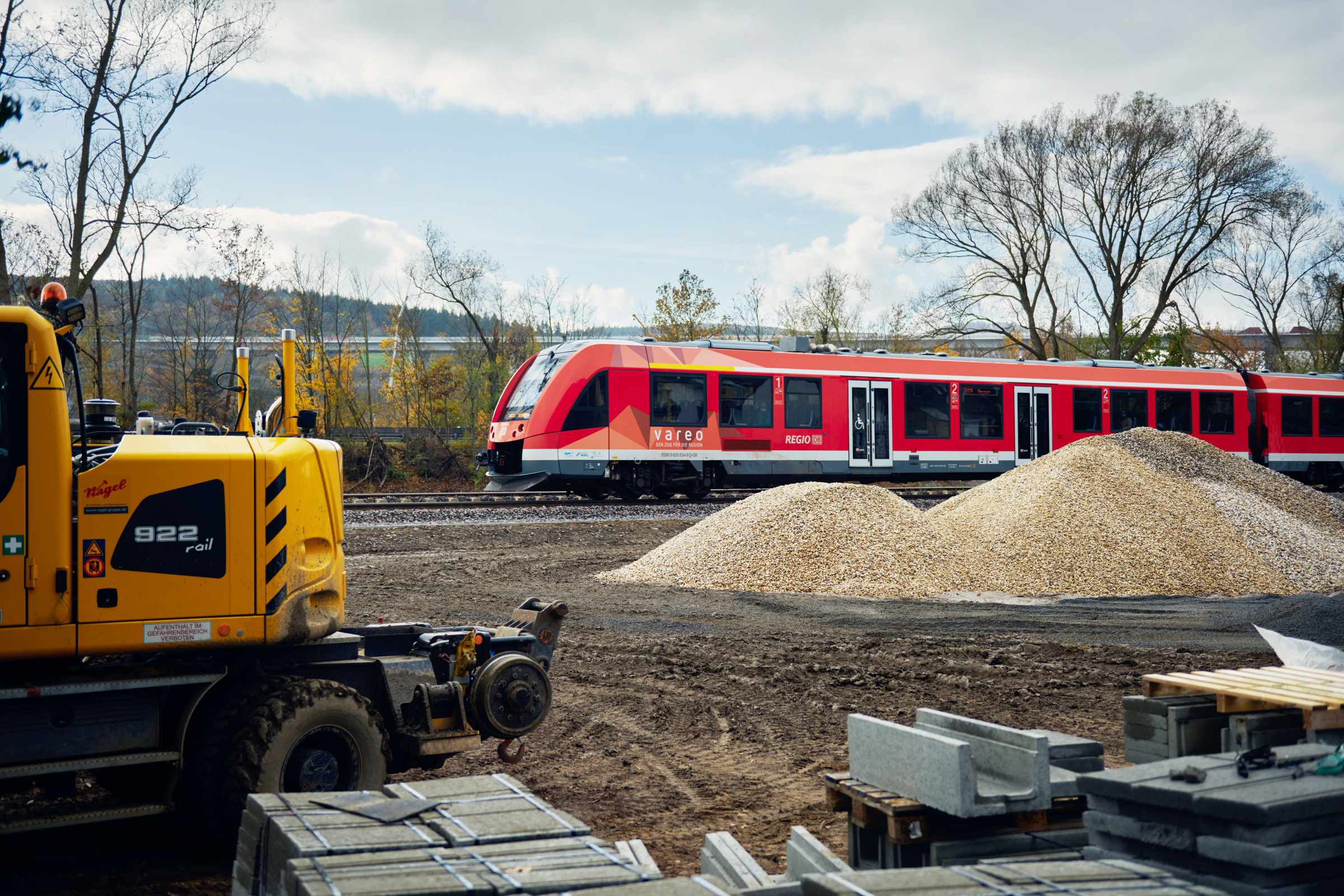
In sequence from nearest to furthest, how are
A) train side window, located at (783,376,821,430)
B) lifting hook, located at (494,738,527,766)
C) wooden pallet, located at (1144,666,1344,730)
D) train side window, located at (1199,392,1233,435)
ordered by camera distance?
wooden pallet, located at (1144,666,1344,730) → lifting hook, located at (494,738,527,766) → train side window, located at (783,376,821,430) → train side window, located at (1199,392,1233,435)

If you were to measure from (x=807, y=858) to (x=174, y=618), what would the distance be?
310cm

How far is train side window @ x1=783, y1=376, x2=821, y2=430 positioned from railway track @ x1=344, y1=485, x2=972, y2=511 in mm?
1862

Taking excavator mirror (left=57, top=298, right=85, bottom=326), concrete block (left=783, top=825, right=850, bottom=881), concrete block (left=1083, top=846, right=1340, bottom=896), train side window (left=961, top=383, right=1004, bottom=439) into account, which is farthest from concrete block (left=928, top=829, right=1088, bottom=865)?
train side window (left=961, top=383, right=1004, bottom=439)

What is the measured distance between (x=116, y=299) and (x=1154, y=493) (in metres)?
30.0

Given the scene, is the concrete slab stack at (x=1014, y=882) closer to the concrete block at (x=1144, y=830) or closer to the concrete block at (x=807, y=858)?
the concrete block at (x=1144, y=830)

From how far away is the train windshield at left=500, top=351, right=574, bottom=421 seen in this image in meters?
20.8

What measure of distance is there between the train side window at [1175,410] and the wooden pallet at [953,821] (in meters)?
26.2

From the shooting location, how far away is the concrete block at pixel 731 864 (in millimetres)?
3998

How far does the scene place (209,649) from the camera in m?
4.89

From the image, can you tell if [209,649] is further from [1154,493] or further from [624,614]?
[1154,493]

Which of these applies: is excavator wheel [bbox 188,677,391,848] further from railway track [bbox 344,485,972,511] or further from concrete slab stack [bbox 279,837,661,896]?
railway track [bbox 344,485,972,511]

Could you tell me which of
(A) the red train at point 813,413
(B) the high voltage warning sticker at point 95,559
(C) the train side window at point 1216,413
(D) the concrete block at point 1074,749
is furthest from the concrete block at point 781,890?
(C) the train side window at point 1216,413

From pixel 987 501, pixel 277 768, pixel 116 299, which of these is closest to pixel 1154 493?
pixel 987 501

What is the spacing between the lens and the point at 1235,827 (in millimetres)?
2924
